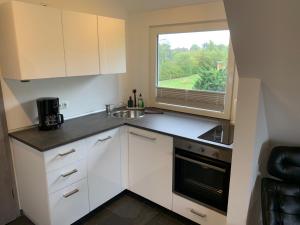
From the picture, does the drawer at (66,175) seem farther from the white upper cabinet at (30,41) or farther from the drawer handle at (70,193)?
the white upper cabinet at (30,41)

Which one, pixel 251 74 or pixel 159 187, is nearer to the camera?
pixel 251 74

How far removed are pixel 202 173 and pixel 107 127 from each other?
0.99 metres

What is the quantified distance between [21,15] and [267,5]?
1.67 meters

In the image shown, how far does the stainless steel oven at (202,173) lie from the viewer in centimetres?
186

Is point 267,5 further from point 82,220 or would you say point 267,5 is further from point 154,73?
point 82,220

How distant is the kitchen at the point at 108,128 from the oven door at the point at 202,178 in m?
0.02

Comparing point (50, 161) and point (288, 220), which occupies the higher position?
point (50, 161)

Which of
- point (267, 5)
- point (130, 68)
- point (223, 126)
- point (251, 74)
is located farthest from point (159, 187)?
point (267, 5)

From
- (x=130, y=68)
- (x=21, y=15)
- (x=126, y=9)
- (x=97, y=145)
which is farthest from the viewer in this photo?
(x=130, y=68)

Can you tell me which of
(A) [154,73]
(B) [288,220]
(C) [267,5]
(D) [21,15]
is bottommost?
(B) [288,220]

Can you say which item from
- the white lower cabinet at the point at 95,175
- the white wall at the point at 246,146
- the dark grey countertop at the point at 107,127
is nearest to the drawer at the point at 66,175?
the white lower cabinet at the point at 95,175

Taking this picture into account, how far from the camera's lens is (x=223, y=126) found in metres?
2.37

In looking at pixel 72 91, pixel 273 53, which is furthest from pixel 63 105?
pixel 273 53

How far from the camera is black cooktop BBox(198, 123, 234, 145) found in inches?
81.7
